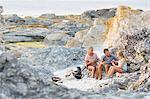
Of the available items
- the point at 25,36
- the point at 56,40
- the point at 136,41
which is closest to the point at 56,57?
the point at 136,41

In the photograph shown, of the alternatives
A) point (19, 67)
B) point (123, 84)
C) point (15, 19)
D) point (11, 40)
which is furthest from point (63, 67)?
point (15, 19)

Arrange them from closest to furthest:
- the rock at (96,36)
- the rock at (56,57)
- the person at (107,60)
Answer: the person at (107,60), the rock at (56,57), the rock at (96,36)

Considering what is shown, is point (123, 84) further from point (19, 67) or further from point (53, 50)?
point (53, 50)

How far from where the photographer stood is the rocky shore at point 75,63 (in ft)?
17.8

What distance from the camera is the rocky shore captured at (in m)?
5.42

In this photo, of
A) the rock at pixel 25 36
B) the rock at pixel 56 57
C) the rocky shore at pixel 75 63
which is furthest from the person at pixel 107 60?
the rock at pixel 25 36

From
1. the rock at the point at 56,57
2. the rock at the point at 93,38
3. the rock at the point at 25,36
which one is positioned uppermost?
the rock at the point at 56,57

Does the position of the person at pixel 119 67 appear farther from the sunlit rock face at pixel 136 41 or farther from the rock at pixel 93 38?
the rock at pixel 93 38

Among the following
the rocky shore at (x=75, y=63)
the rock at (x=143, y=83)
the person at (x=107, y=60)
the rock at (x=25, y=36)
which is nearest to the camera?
the rocky shore at (x=75, y=63)

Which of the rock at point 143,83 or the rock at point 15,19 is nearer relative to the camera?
the rock at point 143,83

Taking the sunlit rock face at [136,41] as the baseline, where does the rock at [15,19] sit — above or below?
below

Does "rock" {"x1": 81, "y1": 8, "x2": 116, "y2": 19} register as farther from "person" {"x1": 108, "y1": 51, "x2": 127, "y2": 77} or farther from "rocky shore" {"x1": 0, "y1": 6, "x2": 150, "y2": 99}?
"person" {"x1": 108, "y1": 51, "x2": 127, "y2": 77}

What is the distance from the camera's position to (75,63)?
26125 millimetres

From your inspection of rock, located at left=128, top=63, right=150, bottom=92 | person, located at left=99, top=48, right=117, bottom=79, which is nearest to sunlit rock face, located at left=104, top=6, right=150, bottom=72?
person, located at left=99, top=48, right=117, bottom=79
